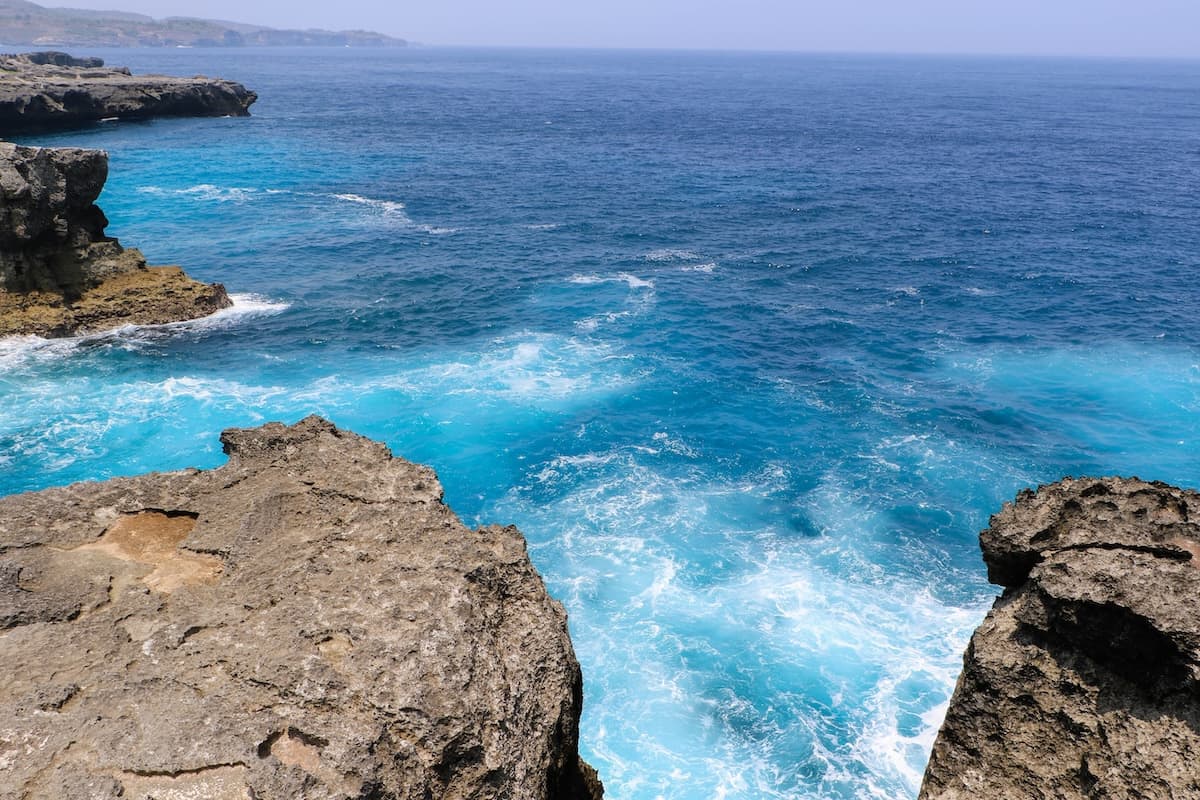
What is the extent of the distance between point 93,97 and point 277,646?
542 ft

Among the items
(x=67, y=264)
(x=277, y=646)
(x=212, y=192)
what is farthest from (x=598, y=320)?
(x=212, y=192)

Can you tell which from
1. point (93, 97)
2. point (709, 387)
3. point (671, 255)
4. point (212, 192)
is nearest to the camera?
point (709, 387)

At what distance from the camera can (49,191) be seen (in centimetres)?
4991

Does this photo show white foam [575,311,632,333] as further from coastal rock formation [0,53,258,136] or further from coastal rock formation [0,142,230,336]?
coastal rock formation [0,53,258,136]

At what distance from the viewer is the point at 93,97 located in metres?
143

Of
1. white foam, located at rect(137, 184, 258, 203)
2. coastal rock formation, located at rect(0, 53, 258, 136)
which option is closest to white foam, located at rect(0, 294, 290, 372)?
white foam, located at rect(137, 184, 258, 203)

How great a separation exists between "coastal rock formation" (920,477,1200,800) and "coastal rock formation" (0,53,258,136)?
15123cm

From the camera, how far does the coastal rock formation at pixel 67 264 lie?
159 ft

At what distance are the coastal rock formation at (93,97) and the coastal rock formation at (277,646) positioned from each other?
463ft

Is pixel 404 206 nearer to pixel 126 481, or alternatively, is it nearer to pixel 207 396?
pixel 207 396

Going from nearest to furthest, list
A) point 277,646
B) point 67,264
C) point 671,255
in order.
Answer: point 277,646, point 67,264, point 671,255

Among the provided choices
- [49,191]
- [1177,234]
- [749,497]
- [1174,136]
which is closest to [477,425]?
[749,497]

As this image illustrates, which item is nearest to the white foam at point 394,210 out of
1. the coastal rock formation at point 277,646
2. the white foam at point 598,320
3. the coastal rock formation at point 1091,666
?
the white foam at point 598,320

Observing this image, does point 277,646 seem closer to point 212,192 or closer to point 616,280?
point 616,280
